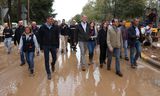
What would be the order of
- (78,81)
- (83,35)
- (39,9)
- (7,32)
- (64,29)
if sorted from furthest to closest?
(39,9), (64,29), (7,32), (83,35), (78,81)

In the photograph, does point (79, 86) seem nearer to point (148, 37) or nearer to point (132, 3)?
point (148, 37)

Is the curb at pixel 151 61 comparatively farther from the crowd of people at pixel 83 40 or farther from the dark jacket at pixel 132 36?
the dark jacket at pixel 132 36

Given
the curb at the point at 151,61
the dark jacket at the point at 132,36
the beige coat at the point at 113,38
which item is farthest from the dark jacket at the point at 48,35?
the curb at the point at 151,61

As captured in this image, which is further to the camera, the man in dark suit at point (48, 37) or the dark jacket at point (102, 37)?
the dark jacket at point (102, 37)

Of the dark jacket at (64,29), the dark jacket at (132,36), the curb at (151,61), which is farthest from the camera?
the dark jacket at (64,29)

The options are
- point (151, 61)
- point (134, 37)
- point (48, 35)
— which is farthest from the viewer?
point (151, 61)

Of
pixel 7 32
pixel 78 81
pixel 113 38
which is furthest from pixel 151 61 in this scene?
pixel 7 32

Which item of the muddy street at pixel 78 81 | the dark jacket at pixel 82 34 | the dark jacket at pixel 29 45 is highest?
the dark jacket at pixel 82 34

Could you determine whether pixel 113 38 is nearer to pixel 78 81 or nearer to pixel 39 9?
pixel 78 81

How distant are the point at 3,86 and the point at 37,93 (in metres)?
1.52

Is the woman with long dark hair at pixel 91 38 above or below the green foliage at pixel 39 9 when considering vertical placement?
below

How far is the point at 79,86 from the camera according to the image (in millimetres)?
10672

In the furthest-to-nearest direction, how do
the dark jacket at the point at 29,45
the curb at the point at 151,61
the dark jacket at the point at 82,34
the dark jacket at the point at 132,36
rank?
the curb at the point at 151,61 < the dark jacket at the point at 132,36 < the dark jacket at the point at 82,34 < the dark jacket at the point at 29,45

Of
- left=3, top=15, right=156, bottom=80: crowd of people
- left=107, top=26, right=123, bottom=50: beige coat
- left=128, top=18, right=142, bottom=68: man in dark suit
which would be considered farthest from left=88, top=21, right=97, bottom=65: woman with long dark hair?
left=107, top=26, right=123, bottom=50: beige coat
